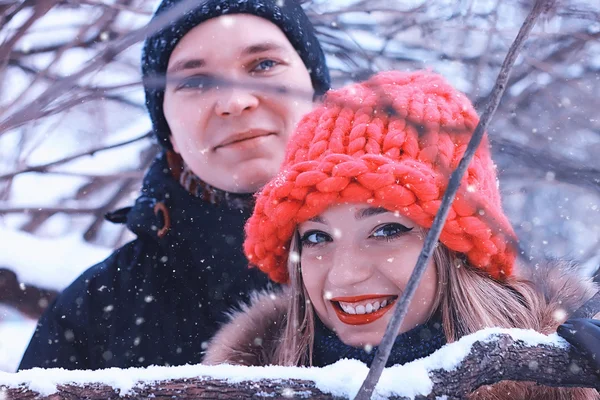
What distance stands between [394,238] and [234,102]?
29.4 inches

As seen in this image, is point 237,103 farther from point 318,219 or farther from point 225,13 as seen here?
point 318,219

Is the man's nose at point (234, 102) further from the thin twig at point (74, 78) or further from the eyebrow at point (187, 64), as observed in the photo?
the thin twig at point (74, 78)

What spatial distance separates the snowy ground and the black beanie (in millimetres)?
696

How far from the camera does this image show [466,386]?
904mm

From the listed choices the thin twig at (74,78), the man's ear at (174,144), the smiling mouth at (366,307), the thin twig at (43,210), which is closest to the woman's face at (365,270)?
the smiling mouth at (366,307)

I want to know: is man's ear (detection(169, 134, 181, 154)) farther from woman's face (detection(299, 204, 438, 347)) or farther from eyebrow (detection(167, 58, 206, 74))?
woman's face (detection(299, 204, 438, 347))

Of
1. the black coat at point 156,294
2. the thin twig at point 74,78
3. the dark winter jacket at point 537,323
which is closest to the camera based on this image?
the thin twig at point 74,78

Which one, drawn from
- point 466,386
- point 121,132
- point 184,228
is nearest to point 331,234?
point 466,386

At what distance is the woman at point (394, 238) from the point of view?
4.39 feet

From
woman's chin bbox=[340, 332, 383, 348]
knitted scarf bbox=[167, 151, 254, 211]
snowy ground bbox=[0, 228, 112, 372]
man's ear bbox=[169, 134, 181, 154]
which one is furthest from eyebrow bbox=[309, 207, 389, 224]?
snowy ground bbox=[0, 228, 112, 372]

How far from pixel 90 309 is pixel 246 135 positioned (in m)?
0.83

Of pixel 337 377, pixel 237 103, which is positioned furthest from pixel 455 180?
pixel 237 103

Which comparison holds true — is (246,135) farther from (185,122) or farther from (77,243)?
(77,243)

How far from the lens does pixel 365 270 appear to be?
4.37 ft
